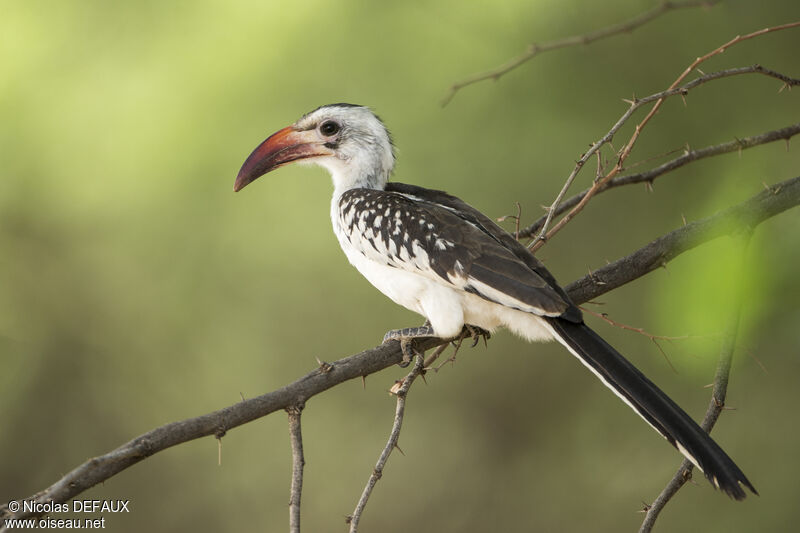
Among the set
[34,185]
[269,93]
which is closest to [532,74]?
[269,93]

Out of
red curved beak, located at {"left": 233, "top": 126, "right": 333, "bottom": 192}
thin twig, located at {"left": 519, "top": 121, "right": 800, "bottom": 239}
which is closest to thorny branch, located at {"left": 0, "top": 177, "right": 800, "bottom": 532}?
thin twig, located at {"left": 519, "top": 121, "right": 800, "bottom": 239}

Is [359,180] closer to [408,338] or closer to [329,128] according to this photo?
[329,128]

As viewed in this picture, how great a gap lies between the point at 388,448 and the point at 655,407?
0.58 m

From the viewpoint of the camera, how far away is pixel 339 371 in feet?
5.93

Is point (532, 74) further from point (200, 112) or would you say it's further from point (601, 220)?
point (200, 112)

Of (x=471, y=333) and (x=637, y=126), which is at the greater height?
(x=637, y=126)

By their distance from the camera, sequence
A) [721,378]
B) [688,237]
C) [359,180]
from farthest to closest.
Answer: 1. [359,180]
2. [688,237]
3. [721,378]

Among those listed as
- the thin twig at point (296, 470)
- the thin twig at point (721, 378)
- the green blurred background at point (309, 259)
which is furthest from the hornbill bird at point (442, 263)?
the green blurred background at point (309, 259)

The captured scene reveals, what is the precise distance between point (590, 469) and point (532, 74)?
208 centimetres

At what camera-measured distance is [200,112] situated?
4.12 m

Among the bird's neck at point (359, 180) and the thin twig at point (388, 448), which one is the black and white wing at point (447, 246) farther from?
the thin twig at point (388, 448)

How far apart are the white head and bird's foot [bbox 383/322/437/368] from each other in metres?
0.73

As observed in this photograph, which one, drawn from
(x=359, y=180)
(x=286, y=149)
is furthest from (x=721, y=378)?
(x=286, y=149)

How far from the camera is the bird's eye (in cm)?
281
